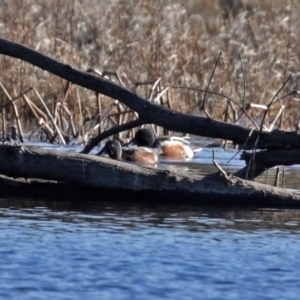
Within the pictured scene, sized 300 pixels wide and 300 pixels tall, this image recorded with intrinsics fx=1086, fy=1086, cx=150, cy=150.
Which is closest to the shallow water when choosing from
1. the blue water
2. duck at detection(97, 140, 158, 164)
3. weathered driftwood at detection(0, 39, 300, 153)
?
the blue water

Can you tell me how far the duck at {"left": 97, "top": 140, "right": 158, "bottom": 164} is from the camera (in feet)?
39.3

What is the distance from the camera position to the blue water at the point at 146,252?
5.33m

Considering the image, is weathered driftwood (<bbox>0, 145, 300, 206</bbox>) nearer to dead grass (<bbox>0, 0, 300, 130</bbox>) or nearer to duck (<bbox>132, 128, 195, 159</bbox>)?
duck (<bbox>132, 128, 195, 159</bbox>)

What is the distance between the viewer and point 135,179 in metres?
8.06

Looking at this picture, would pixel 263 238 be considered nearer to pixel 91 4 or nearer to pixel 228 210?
pixel 228 210

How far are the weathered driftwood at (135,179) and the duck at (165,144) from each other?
15.1 feet

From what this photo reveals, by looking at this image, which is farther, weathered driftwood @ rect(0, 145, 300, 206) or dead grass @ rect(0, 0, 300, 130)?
dead grass @ rect(0, 0, 300, 130)

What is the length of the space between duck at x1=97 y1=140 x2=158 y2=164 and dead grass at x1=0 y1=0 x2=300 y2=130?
304 centimetres

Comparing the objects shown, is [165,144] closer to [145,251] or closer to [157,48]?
[157,48]

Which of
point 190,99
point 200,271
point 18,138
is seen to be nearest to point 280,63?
point 190,99

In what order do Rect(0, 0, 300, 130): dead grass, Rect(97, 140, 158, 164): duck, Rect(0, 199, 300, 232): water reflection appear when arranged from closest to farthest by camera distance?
1. Rect(0, 199, 300, 232): water reflection
2. Rect(97, 140, 158, 164): duck
3. Rect(0, 0, 300, 130): dead grass

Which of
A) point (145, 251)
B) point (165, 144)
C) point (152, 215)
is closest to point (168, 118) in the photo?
point (152, 215)

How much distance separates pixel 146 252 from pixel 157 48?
32.9 ft

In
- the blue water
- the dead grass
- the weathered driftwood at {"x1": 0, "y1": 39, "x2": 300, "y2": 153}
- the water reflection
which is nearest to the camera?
the blue water
